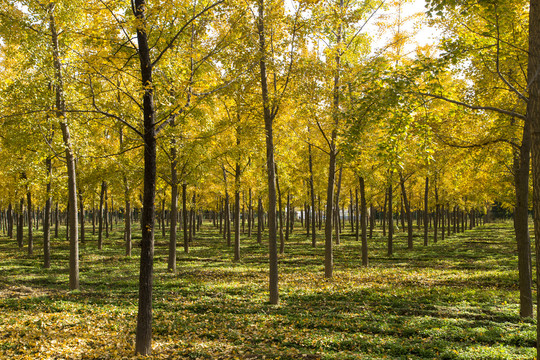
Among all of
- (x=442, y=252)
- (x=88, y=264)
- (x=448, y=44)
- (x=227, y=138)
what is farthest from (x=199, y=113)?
(x=442, y=252)

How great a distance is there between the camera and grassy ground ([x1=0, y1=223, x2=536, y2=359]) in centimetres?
662

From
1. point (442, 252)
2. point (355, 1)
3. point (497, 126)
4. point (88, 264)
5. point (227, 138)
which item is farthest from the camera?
point (442, 252)

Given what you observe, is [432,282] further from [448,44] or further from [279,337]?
[448,44]

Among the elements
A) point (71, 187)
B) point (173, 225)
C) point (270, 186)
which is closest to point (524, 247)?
point (270, 186)

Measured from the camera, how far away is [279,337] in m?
7.43

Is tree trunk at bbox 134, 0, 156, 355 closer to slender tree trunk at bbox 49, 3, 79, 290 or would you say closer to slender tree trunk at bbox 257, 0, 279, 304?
slender tree trunk at bbox 257, 0, 279, 304

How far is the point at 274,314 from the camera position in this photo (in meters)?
A: 9.24

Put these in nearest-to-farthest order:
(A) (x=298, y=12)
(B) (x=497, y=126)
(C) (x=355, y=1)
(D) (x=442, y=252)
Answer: (B) (x=497, y=126) → (A) (x=298, y=12) → (C) (x=355, y=1) → (D) (x=442, y=252)

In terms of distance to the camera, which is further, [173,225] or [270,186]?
[173,225]

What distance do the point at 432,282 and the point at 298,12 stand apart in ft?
37.7

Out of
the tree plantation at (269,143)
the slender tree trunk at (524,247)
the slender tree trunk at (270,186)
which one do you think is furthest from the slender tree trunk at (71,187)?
the slender tree trunk at (524,247)

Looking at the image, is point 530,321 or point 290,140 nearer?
point 530,321

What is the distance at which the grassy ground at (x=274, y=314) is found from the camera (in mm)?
6625

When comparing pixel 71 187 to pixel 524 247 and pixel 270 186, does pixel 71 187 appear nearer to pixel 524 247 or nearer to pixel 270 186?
pixel 270 186
